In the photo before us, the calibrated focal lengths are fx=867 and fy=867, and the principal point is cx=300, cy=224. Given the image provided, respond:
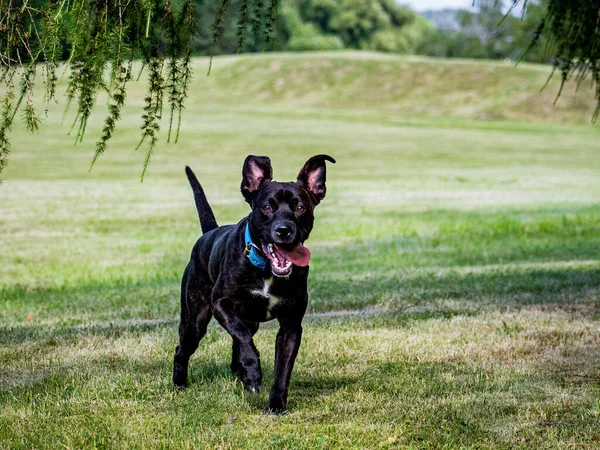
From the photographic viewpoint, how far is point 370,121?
52062 millimetres

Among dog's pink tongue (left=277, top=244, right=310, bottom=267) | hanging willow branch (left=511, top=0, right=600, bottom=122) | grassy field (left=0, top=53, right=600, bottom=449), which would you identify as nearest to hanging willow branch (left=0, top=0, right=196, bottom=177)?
dog's pink tongue (left=277, top=244, right=310, bottom=267)

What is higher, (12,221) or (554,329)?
(554,329)

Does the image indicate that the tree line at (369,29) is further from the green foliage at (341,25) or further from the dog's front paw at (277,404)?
the dog's front paw at (277,404)

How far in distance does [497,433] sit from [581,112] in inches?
2138

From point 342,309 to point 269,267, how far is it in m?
4.42

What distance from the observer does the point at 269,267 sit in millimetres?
4992

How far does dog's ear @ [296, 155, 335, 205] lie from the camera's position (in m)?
Answer: 5.15

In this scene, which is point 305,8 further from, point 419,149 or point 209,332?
point 209,332

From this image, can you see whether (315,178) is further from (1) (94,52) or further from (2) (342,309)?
(2) (342,309)

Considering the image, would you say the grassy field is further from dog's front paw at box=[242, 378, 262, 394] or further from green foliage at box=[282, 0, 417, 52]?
green foliage at box=[282, 0, 417, 52]

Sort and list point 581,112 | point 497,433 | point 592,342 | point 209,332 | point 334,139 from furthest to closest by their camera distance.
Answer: point 581,112 < point 334,139 < point 209,332 < point 592,342 < point 497,433

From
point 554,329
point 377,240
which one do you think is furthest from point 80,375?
point 377,240

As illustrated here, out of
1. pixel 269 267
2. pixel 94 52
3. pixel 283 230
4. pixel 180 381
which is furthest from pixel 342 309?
pixel 94 52

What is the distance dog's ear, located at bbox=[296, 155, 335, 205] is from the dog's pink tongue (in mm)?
454
